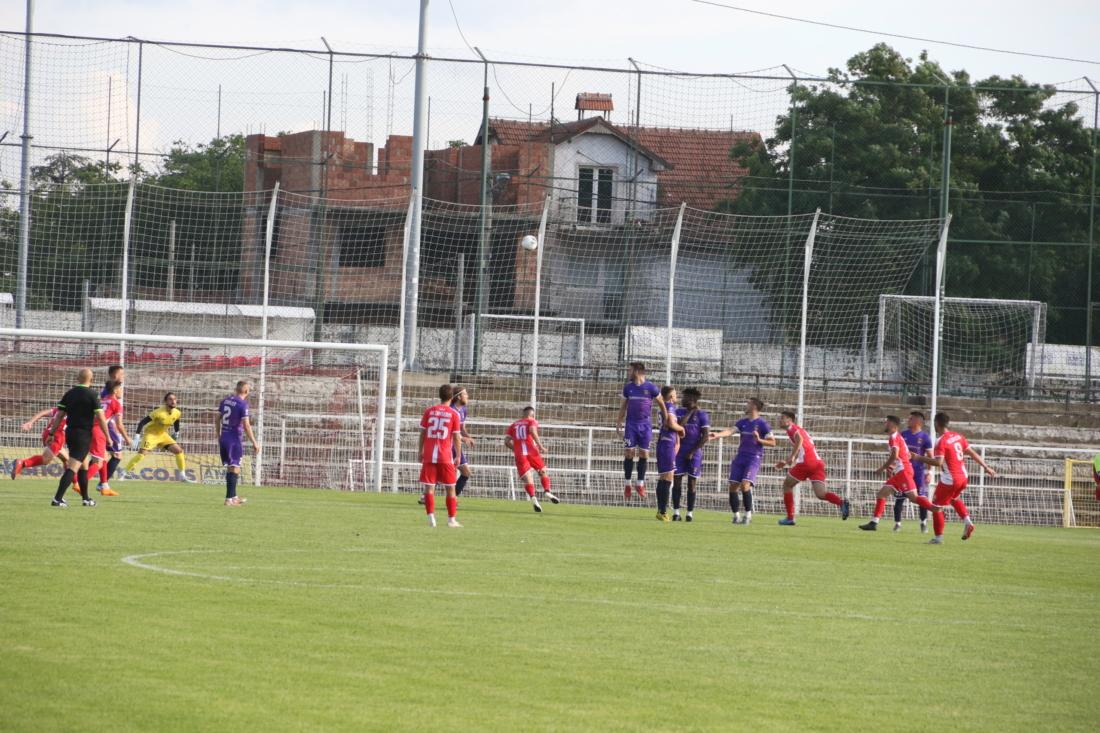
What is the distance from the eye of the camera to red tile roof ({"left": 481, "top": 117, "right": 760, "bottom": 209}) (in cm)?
4050

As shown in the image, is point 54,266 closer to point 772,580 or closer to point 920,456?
point 920,456

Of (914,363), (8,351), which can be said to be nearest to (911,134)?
(914,363)

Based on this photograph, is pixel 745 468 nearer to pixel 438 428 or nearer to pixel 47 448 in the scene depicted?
pixel 438 428

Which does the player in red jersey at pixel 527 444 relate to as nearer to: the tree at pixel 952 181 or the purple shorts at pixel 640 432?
the purple shorts at pixel 640 432

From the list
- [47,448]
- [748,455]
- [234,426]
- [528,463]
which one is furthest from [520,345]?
[47,448]

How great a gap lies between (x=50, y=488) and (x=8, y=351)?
238 inches

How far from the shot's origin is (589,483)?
2566 cm

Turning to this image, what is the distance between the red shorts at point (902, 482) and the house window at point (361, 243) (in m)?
14.5

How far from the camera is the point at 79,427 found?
56.6 ft

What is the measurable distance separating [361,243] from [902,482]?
51.7 feet

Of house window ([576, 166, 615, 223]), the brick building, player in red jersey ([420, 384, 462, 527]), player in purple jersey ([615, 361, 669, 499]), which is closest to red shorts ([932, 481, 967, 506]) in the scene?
player in purple jersey ([615, 361, 669, 499])

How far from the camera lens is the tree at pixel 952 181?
38.8m

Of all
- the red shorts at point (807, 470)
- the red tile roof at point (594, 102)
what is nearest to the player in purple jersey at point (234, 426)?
the red shorts at point (807, 470)

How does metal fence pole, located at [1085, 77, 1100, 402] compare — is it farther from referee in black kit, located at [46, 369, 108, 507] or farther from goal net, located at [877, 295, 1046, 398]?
referee in black kit, located at [46, 369, 108, 507]
